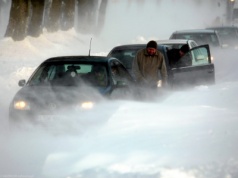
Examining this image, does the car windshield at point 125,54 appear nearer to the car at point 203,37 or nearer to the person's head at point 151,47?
the person's head at point 151,47

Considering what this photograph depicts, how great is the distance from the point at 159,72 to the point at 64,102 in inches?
163

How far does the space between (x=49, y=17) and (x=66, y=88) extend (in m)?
22.9

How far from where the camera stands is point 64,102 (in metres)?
9.40

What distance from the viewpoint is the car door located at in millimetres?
14359

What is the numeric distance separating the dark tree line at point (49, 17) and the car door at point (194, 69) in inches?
420

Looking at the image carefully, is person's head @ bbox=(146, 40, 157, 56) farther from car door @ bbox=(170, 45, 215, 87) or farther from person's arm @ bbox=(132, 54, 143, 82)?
car door @ bbox=(170, 45, 215, 87)

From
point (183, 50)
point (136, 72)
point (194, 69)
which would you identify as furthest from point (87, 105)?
point (194, 69)

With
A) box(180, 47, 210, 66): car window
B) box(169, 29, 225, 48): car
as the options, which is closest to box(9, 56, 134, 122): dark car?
box(180, 47, 210, 66): car window

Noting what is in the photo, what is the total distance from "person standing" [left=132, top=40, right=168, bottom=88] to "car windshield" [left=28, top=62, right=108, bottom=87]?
2.08 metres

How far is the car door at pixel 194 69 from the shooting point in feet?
47.1

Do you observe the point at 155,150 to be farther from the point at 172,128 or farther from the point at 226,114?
the point at 226,114

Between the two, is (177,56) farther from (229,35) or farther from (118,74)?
(229,35)

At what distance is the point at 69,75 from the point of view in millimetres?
10508

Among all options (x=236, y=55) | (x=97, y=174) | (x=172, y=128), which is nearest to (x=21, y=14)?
(x=236, y=55)
